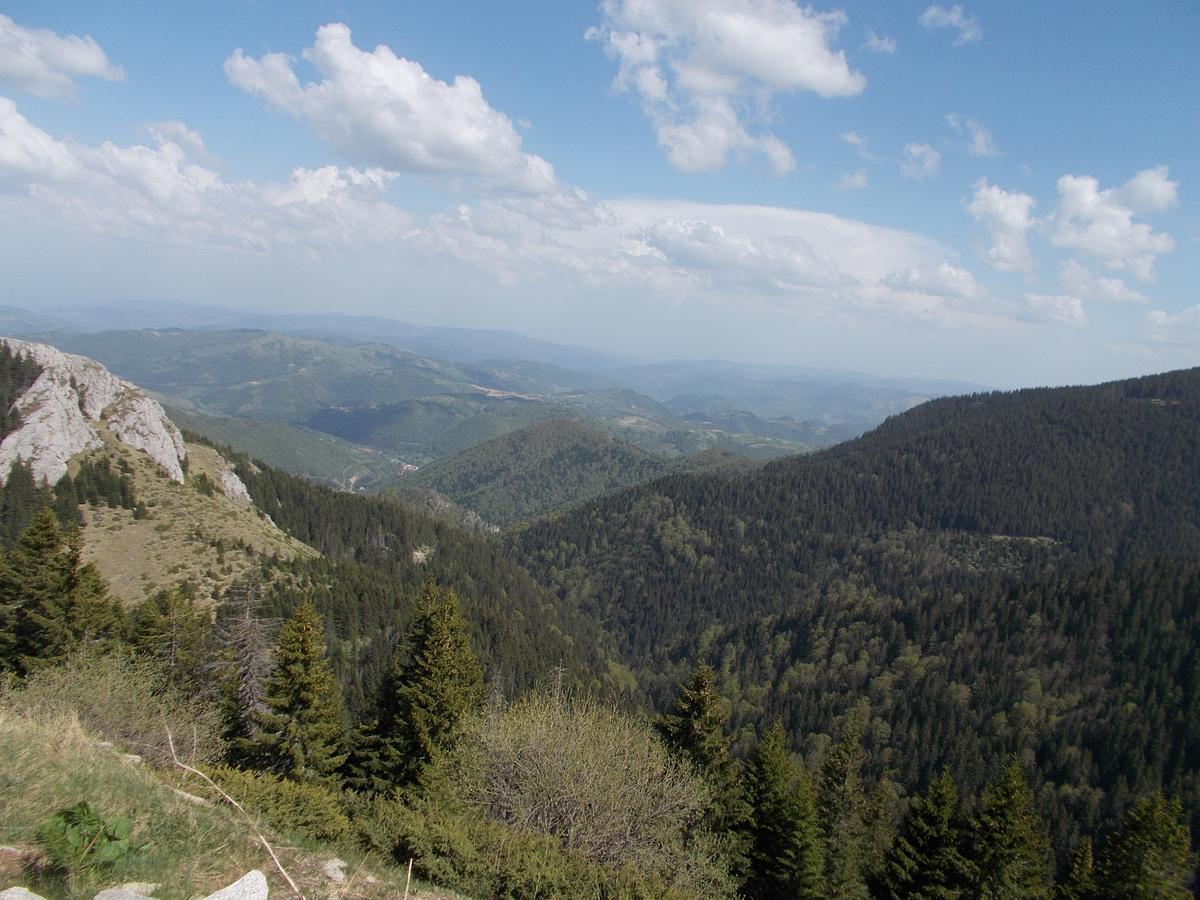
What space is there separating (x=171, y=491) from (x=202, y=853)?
9100cm

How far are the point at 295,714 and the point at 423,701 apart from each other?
6.46 m

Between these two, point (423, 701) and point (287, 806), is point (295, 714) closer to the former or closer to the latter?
point (423, 701)

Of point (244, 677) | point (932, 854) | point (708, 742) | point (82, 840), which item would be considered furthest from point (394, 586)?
point (82, 840)

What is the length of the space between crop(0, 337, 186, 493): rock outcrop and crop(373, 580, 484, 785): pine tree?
2796 inches

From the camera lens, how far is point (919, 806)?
35.9 m

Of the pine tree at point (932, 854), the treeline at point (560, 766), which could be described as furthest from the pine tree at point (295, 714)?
the pine tree at point (932, 854)

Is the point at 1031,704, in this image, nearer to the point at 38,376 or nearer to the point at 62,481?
the point at 62,481

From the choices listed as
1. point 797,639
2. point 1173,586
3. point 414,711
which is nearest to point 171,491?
point 414,711

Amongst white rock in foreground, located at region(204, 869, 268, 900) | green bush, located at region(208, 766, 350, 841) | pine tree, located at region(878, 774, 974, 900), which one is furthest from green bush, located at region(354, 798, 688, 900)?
pine tree, located at region(878, 774, 974, 900)

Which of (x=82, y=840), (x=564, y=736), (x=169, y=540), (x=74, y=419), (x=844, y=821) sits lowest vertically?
(x=844, y=821)

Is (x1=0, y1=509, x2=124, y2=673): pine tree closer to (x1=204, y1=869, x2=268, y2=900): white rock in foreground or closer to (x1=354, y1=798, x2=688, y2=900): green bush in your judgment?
(x1=354, y1=798, x2=688, y2=900): green bush

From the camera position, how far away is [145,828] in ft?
30.3

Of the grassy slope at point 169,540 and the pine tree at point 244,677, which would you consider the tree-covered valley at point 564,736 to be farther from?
the grassy slope at point 169,540

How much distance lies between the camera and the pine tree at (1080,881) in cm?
3662
